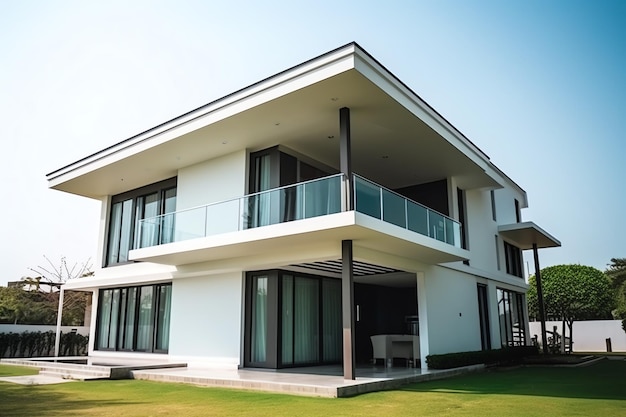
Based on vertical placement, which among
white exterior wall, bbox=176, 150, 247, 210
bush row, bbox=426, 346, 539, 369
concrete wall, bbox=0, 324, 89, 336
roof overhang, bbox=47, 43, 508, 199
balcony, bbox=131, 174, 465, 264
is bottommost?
bush row, bbox=426, 346, 539, 369

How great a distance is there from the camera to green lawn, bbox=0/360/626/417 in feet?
23.8

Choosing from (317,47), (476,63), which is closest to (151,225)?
(317,47)

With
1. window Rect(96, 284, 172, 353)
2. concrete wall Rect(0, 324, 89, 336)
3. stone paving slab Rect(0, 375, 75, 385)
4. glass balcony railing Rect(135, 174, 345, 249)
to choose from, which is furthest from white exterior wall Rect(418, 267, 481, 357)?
concrete wall Rect(0, 324, 89, 336)

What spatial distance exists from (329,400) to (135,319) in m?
10.2

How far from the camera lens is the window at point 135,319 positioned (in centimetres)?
1562

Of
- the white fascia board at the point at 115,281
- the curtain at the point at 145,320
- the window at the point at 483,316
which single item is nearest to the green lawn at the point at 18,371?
the curtain at the point at 145,320

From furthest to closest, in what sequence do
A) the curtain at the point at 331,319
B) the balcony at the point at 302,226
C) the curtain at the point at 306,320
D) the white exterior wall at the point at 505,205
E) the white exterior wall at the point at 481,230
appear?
the white exterior wall at the point at 505,205, the white exterior wall at the point at 481,230, the curtain at the point at 331,319, the curtain at the point at 306,320, the balcony at the point at 302,226

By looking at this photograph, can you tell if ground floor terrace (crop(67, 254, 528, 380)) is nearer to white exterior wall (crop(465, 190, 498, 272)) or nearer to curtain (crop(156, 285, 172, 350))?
curtain (crop(156, 285, 172, 350))

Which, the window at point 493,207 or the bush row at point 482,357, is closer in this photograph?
the bush row at point 482,357

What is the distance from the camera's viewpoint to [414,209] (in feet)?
41.0

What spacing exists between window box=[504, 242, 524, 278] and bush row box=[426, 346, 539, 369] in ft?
10.7

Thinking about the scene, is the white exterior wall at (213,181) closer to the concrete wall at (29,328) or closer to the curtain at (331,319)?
the curtain at (331,319)

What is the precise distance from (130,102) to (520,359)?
1520cm

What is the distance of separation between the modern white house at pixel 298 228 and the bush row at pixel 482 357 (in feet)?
1.86
